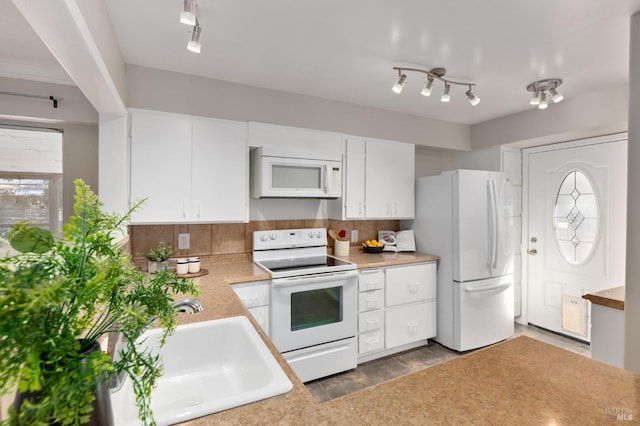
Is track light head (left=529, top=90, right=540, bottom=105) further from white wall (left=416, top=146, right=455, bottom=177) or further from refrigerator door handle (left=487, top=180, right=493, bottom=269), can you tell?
white wall (left=416, top=146, right=455, bottom=177)

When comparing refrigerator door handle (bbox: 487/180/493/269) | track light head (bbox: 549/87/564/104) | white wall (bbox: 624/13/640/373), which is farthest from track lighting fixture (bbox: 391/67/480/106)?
white wall (bbox: 624/13/640/373)

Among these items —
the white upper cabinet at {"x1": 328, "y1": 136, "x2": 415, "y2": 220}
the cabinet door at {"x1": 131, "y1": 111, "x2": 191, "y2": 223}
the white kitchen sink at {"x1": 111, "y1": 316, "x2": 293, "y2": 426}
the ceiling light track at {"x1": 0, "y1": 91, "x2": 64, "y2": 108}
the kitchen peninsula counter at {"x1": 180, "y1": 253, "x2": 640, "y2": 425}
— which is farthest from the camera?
the white upper cabinet at {"x1": 328, "y1": 136, "x2": 415, "y2": 220}

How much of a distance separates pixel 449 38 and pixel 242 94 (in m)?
1.65

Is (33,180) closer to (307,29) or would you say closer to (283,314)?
(283,314)

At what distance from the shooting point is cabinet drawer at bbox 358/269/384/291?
2.74 meters

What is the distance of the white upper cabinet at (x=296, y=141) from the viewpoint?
259 cm

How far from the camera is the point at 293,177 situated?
2.67 metres

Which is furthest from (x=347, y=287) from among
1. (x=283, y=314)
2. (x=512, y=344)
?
(x=512, y=344)

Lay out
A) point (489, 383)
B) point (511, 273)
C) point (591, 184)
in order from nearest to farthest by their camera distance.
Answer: point (489, 383) < point (591, 184) < point (511, 273)

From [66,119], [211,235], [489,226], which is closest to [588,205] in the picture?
[489,226]

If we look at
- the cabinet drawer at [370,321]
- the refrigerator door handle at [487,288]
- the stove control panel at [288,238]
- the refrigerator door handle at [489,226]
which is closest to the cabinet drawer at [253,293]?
the stove control panel at [288,238]

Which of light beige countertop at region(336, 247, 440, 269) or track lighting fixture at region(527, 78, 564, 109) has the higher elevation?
track lighting fixture at region(527, 78, 564, 109)

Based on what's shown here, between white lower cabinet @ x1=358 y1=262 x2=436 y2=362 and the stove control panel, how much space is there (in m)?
0.60

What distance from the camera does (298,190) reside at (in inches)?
105
